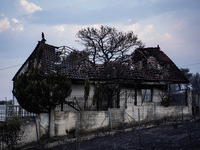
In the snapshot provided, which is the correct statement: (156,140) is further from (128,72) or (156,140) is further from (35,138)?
(128,72)

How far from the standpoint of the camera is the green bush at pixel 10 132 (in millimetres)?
13406

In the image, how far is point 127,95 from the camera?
22828mm

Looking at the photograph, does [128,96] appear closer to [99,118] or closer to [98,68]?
[98,68]

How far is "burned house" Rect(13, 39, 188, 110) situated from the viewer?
21234 mm

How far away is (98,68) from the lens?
77.6ft

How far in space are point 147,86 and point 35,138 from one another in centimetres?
1267

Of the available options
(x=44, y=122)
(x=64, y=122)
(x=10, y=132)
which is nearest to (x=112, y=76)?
(x=64, y=122)

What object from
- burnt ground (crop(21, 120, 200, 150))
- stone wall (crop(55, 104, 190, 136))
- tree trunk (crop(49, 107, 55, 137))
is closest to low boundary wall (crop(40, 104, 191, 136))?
stone wall (crop(55, 104, 190, 136))

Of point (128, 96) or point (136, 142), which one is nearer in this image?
point (136, 142)

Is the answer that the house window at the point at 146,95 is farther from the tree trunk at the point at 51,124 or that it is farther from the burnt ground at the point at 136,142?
the tree trunk at the point at 51,124

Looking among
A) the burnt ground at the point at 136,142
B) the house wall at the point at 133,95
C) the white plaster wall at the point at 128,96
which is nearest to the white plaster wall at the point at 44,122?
the burnt ground at the point at 136,142

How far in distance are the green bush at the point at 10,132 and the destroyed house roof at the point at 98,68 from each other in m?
7.28

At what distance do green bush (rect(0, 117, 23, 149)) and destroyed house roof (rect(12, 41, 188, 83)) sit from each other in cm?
728

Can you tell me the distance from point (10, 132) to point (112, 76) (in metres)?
10.5
